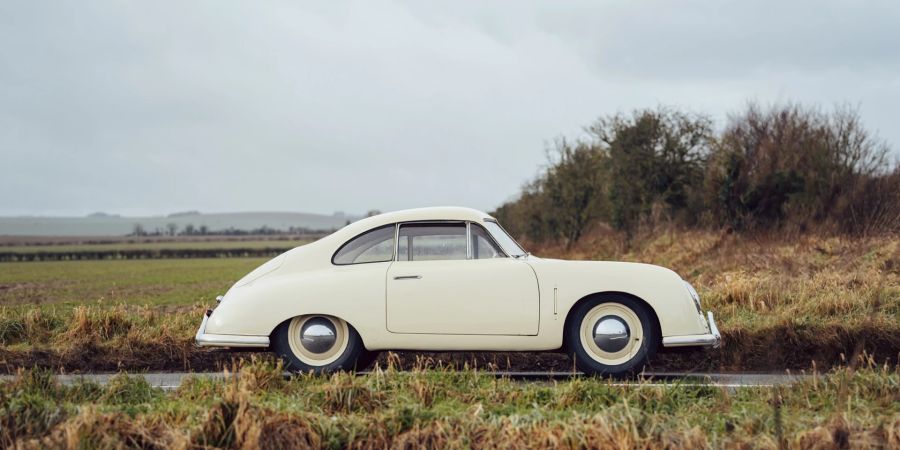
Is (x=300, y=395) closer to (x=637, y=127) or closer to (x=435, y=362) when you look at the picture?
(x=435, y=362)

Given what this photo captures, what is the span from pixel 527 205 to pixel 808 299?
36.4 meters

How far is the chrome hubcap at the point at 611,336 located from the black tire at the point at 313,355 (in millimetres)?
2115

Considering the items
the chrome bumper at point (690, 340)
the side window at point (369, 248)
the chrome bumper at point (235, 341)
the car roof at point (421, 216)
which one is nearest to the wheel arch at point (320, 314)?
the chrome bumper at point (235, 341)

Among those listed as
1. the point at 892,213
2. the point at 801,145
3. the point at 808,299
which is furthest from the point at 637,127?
the point at 808,299

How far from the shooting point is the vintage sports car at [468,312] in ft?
24.1

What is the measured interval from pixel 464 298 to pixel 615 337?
4.49 feet

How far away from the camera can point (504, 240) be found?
784 centimetres

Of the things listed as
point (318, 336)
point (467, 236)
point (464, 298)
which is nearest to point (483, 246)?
point (467, 236)

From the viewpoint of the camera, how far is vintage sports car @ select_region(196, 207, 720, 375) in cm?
735

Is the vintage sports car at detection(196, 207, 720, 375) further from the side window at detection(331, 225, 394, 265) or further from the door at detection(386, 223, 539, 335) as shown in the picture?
the side window at detection(331, 225, 394, 265)

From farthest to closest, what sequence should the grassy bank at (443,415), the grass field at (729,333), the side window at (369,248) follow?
1. the grass field at (729,333)
2. the side window at (369,248)
3. the grassy bank at (443,415)

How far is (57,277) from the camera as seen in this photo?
4281 centimetres

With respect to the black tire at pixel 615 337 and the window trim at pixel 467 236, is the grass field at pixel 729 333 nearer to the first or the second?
the black tire at pixel 615 337

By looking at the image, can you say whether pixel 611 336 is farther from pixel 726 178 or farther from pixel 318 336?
pixel 726 178
